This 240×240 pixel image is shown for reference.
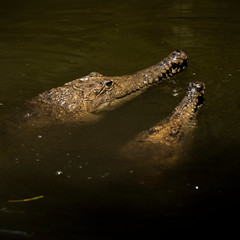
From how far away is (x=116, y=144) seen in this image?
14.3 feet

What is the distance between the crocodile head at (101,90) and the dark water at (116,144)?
0.20 metres

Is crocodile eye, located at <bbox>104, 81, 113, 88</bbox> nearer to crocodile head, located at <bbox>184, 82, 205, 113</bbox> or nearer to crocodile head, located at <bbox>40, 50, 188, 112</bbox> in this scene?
crocodile head, located at <bbox>40, 50, 188, 112</bbox>

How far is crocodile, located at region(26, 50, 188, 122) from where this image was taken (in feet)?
16.8

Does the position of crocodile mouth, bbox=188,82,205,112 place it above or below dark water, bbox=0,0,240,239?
above

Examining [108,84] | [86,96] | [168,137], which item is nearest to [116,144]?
[168,137]

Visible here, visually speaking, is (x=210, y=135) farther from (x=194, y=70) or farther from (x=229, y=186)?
(x=194, y=70)

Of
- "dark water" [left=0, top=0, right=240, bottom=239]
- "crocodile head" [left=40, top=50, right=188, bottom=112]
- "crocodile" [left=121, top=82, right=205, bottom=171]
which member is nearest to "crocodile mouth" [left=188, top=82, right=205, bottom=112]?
"crocodile" [left=121, top=82, right=205, bottom=171]

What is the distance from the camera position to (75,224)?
3.09 m

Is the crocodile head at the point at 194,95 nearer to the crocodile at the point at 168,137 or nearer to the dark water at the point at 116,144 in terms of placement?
the crocodile at the point at 168,137

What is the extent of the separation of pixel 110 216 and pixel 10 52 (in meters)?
5.27

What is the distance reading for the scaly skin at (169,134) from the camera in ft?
13.4

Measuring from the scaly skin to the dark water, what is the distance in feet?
0.47

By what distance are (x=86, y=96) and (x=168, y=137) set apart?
55.6 inches

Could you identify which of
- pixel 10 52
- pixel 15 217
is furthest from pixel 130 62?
pixel 15 217
